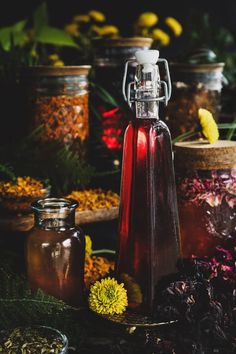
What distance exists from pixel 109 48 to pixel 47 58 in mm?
184

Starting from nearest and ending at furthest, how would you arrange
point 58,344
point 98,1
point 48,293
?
point 58,344
point 48,293
point 98,1

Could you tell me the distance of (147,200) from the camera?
2.54 ft

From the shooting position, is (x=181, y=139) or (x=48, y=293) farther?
(x=181, y=139)

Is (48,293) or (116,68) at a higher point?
(116,68)

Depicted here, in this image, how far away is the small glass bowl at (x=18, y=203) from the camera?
895 millimetres

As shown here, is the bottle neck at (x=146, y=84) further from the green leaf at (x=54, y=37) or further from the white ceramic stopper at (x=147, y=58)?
the green leaf at (x=54, y=37)

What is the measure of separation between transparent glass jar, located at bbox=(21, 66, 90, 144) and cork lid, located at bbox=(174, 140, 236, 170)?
0.21 metres

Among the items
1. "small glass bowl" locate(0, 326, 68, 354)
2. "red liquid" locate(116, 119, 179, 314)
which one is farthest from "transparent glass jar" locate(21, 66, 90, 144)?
"small glass bowl" locate(0, 326, 68, 354)

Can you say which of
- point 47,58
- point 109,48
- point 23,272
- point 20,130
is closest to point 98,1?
point 47,58

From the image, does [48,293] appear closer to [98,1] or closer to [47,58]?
[47,58]

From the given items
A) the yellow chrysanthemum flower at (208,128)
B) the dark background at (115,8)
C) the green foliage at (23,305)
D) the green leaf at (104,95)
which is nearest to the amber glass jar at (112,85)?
the green leaf at (104,95)

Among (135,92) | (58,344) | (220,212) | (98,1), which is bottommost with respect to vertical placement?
(58,344)

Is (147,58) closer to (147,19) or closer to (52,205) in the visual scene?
(52,205)

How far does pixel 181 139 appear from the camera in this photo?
999 millimetres
